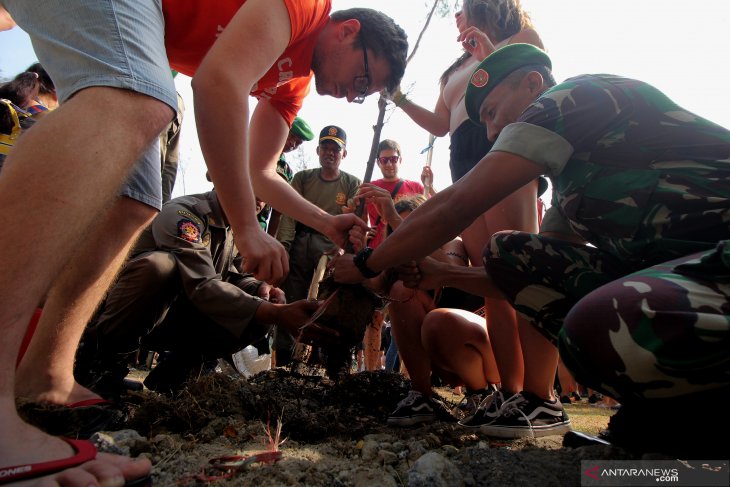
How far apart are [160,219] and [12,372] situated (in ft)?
6.96

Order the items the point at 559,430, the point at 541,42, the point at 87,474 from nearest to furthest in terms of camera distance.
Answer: the point at 87,474 → the point at 559,430 → the point at 541,42

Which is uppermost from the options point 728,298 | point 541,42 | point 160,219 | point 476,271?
point 541,42

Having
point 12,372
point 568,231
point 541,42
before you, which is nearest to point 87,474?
point 12,372

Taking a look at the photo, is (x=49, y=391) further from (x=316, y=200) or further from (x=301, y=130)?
(x=316, y=200)

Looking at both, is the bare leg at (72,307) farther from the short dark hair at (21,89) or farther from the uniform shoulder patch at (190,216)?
the short dark hair at (21,89)

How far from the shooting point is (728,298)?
3.71 ft

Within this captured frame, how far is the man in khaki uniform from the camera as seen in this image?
2.73 metres

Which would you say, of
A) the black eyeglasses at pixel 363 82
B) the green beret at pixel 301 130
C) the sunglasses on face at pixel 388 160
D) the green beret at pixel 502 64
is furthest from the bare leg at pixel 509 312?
the sunglasses on face at pixel 388 160

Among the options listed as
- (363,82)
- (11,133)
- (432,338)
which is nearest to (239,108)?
(363,82)

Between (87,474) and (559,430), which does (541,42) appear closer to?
(559,430)

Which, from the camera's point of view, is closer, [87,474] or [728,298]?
[87,474]

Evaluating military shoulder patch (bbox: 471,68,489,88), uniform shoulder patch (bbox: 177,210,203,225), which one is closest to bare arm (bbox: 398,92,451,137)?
military shoulder patch (bbox: 471,68,489,88)

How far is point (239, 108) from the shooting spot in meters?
1.51

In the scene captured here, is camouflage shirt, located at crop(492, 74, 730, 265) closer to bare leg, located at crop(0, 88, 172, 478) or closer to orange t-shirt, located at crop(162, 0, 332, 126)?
Answer: orange t-shirt, located at crop(162, 0, 332, 126)
